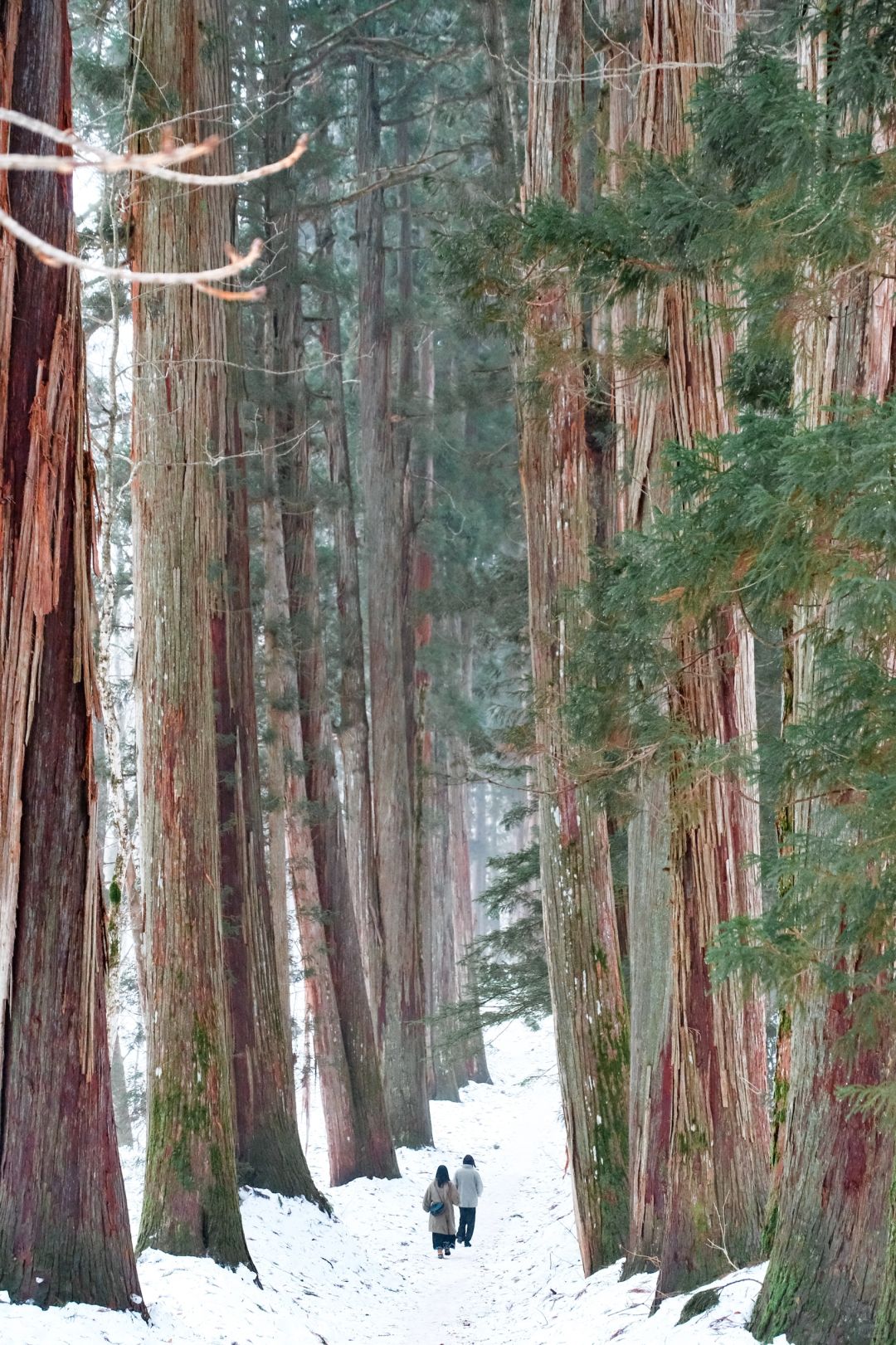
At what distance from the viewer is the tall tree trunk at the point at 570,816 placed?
8.18 metres

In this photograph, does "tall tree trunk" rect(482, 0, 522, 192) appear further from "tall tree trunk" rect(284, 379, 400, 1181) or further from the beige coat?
the beige coat

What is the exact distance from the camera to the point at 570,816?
27.7 feet

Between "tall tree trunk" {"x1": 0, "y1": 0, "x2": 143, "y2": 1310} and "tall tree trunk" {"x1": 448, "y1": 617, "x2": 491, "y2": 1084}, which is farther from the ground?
"tall tree trunk" {"x1": 0, "y1": 0, "x2": 143, "y2": 1310}

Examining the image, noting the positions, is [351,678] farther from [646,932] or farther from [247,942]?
[646,932]

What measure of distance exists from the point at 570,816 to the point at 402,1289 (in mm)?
5050

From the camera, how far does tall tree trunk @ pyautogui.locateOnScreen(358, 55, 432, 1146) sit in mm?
17031

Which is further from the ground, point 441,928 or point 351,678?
point 351,678

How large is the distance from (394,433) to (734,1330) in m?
14.3

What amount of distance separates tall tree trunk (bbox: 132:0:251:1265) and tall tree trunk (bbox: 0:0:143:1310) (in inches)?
83.2

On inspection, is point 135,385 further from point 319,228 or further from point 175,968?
point 319,228

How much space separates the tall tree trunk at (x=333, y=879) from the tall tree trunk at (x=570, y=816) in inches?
219

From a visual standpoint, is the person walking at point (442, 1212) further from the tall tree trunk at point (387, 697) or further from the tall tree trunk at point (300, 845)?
the tall tree trunk at point (387, 697)

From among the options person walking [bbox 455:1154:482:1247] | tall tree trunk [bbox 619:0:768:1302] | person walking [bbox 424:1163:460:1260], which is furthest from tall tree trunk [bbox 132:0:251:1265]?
person walking [bbox 455:1154:482:1247]

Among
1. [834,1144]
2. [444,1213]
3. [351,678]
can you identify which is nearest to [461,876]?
[351,678]
